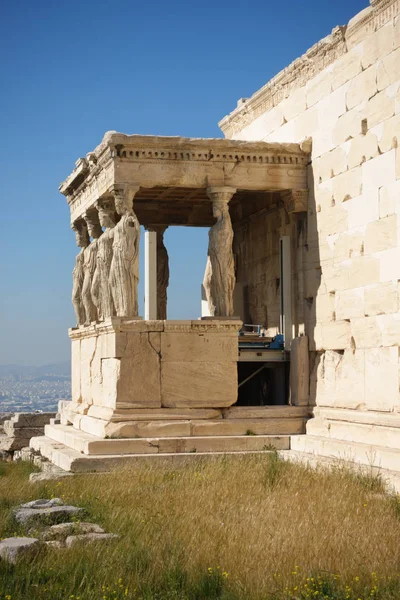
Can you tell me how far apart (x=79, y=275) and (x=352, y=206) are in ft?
18.4

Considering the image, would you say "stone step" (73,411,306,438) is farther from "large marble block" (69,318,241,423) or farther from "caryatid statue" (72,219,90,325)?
"caryatid statue" (72,219,90,325)

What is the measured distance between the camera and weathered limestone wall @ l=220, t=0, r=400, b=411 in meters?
11.9

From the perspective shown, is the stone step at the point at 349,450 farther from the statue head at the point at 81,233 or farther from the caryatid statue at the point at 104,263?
the statue head at the point at 81,233

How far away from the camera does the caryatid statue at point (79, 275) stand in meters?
16.9

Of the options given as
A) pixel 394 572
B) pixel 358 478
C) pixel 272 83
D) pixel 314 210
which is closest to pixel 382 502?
pixel 358 478

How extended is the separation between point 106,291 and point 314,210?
10.1ft

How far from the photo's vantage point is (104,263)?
14.8 m

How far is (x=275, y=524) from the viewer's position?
28.7ft

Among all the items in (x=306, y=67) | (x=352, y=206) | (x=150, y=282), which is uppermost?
(x=306, y=67)

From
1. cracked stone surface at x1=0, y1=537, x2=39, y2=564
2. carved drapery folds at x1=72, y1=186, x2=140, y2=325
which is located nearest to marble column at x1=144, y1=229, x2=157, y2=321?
carved drapery folds at x1=72, y1=186, x2=140, y2=325

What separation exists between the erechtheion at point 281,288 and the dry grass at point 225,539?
1.46 metres

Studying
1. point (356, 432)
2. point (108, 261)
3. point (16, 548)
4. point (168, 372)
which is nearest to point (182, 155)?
point (108, 261)

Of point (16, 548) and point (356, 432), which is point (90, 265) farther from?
point (16, 548)

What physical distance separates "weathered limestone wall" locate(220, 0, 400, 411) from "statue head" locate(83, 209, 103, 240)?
325cm
